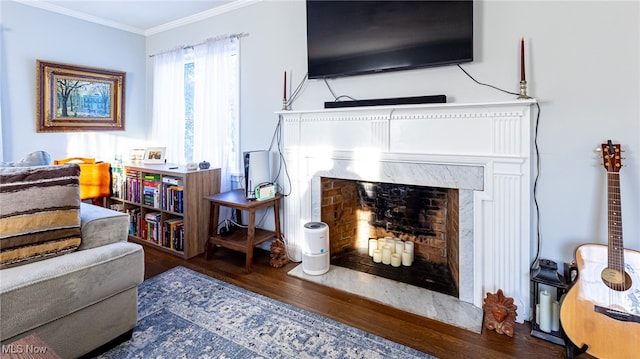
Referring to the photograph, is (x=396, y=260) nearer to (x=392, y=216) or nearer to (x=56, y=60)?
A: (x=392, y=216)

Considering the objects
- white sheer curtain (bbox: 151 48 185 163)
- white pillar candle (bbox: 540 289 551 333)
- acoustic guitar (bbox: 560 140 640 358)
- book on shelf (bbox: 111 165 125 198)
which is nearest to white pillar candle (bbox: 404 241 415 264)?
white pillar candle (bbox: 540 289 551 333)

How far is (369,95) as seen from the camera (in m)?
2.40

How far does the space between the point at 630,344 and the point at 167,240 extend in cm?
329

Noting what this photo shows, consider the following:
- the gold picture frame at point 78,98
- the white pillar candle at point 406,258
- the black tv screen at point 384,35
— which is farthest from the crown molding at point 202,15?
the white pillar candle at point 406,258

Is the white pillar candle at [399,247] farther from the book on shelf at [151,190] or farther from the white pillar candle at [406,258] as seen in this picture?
the book on shelf at [151,190]

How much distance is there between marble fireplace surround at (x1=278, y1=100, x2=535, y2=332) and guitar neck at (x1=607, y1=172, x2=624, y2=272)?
1.16 feet

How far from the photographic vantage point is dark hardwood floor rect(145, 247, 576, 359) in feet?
5.41

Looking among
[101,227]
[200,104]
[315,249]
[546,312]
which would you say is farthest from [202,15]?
[546,312]

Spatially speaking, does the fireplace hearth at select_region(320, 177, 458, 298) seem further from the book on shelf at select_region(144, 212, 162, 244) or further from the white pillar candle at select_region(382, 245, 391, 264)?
the book on shelf at select_region(144, 212, 162, 244)

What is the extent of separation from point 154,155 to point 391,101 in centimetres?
256

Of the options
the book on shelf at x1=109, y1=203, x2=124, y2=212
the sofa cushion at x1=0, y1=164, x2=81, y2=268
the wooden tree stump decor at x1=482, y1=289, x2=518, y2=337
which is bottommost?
the wooden tree stump decor at x1=482, y1=289, x2=518, y2=337

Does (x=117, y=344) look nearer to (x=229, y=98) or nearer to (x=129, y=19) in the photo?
(x=229, y=98)

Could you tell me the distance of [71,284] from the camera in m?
1.41

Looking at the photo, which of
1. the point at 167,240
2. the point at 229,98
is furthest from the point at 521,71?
the point at 167,240
